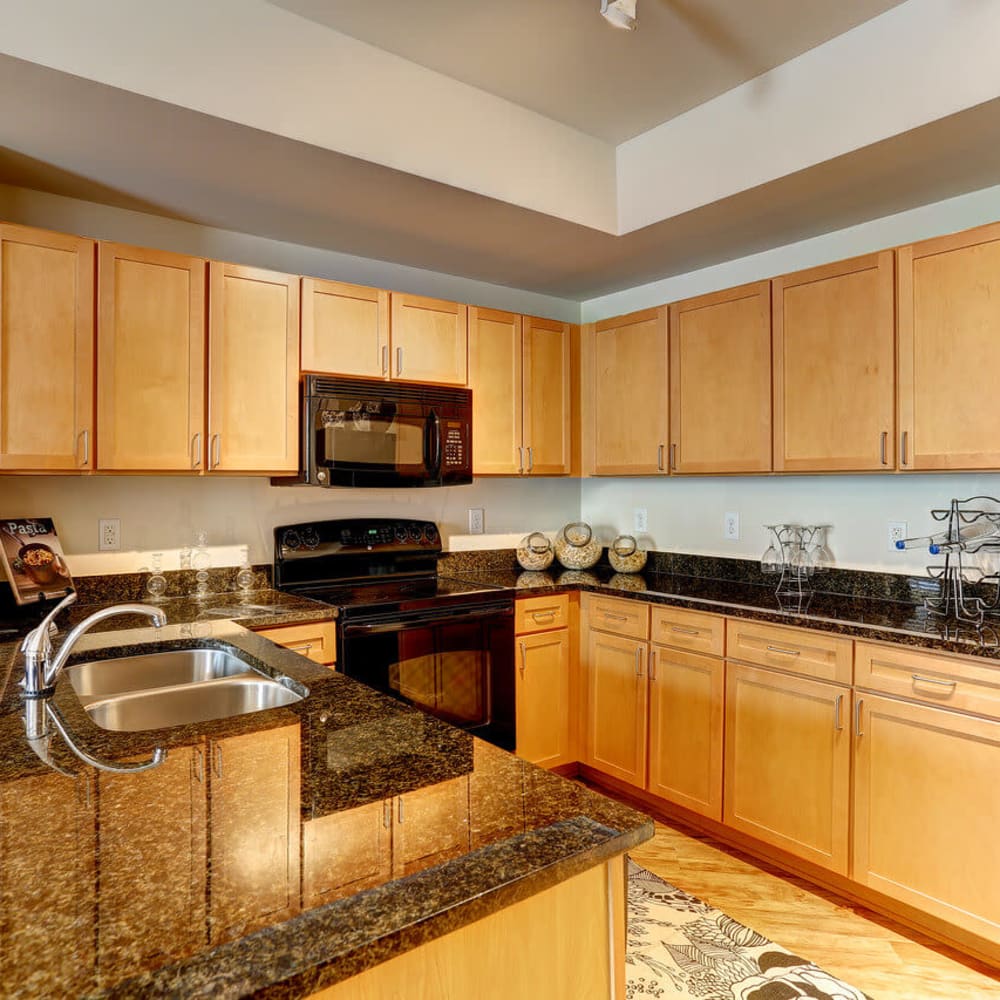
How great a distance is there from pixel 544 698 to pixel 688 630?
757mm

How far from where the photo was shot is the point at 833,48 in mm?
2180

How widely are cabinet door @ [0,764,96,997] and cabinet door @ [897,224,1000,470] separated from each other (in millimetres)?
2443

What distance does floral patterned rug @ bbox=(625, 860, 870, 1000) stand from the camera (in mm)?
1939

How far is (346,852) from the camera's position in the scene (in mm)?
849

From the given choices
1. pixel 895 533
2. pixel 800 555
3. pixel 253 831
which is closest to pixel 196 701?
pixel 253 831

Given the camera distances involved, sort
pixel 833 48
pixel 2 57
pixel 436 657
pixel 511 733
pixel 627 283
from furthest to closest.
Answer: pixel 627 283
pixel 511 733
pixel 436 657
pixel 833 48
pixel 2 57

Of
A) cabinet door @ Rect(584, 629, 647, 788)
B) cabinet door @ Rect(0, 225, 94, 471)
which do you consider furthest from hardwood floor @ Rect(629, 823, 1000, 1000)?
cabinet door @ Rect(0, 225, 94, 471)

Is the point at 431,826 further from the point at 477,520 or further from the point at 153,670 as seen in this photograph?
the point at 477,520

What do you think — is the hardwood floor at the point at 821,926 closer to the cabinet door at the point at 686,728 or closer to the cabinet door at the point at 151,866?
the cabinet door at the point at 686,728

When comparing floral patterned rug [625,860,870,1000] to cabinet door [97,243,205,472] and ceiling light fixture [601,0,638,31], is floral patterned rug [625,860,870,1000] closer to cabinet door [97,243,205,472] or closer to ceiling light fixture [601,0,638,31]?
cabinet door [97,243,205,472]

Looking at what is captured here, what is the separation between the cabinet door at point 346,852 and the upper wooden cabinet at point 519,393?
2.39 meters

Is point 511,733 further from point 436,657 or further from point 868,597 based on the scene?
point 868,597

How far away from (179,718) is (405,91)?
196 centimetres

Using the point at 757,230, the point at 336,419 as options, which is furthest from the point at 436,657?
the point at 757,230
